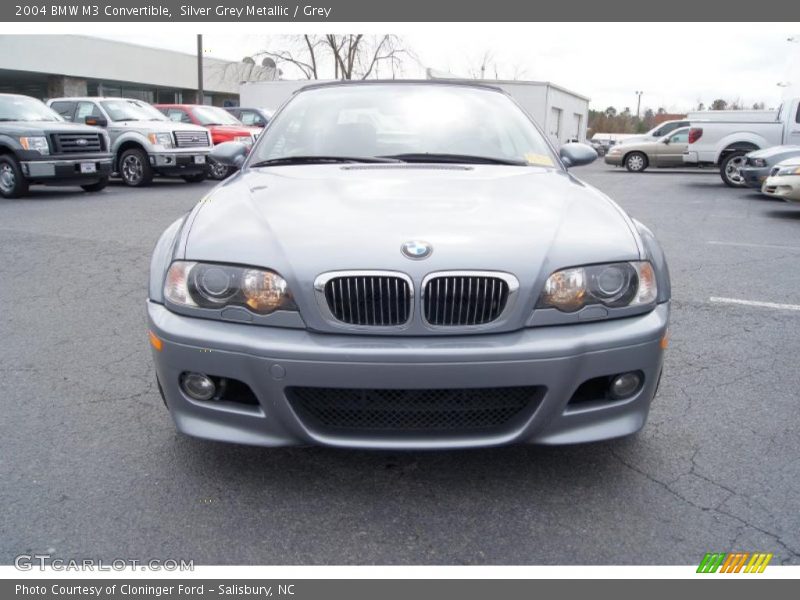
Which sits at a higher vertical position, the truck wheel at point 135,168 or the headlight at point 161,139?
the headlight at point 161,139

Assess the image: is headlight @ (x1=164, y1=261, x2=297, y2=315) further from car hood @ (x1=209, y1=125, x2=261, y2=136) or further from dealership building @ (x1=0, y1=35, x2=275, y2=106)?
dealership building @ (x1=0, y1=35, x2=275, y2=106)

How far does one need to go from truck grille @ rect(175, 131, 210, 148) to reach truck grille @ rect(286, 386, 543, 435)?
12667 mm

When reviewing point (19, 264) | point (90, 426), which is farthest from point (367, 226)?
point (19, 264)

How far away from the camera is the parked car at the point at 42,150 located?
1118 centimetres

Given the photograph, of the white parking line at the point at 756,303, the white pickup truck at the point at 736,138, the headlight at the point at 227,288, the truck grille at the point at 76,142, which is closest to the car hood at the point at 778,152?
the white pickup truck at the point at 736,138

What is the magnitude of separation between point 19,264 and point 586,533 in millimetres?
5924

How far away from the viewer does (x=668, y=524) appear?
2324 millimetres

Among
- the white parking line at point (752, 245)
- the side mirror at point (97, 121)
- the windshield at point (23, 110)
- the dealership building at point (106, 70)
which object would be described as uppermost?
the dealership building at point (106, 70)

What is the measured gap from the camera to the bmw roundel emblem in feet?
7.57

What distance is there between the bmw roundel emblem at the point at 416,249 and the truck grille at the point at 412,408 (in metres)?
0.45

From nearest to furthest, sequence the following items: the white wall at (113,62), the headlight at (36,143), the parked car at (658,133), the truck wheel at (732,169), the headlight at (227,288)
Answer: the headlight at (227,288)
the headlight at (36,143)
the truck wheel at (732,169)
the parked car at (658,133)
the white wall at (113,62)

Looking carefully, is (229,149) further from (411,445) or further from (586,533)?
(586,533)

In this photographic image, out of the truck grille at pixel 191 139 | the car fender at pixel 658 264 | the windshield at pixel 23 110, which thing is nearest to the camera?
the car fender at pixel 658 264

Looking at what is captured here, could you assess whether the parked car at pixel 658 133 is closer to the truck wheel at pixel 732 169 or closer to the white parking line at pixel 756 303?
the truck wheel at pixel 732 169
